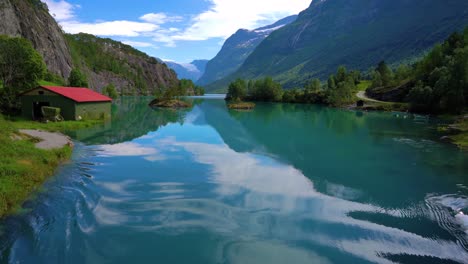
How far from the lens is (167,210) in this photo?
18.1 meters

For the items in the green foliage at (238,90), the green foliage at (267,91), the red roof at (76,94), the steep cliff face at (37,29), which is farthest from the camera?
the green foliage at (238,90)

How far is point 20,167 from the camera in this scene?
21.1 metres

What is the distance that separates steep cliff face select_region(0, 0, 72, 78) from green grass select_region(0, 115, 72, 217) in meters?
89.7

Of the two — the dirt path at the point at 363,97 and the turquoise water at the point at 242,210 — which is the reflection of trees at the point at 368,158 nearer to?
the turquoise water at the point at 242,210

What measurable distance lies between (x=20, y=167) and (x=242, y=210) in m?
14.6

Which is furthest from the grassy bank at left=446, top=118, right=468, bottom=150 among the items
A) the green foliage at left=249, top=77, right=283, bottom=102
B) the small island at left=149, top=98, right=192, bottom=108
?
the green foliage at left=249, top=77, right=283, bottom=102

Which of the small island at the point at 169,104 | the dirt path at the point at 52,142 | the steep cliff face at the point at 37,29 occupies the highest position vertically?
the steep cliff face at the point at 37,29

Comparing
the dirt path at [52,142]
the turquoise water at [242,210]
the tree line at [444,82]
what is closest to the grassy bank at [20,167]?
the turquoise water at [242,210]

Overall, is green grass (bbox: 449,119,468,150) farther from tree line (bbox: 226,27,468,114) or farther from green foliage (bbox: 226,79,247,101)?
green foliage (bbox: 226,79,247,101)

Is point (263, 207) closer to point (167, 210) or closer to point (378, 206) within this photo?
point (167, 210)

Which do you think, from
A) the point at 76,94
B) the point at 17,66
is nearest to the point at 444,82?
the point at 76,94

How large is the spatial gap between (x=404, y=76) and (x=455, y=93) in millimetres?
60707

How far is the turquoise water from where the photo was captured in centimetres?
1386

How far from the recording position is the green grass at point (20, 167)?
17.6 m
